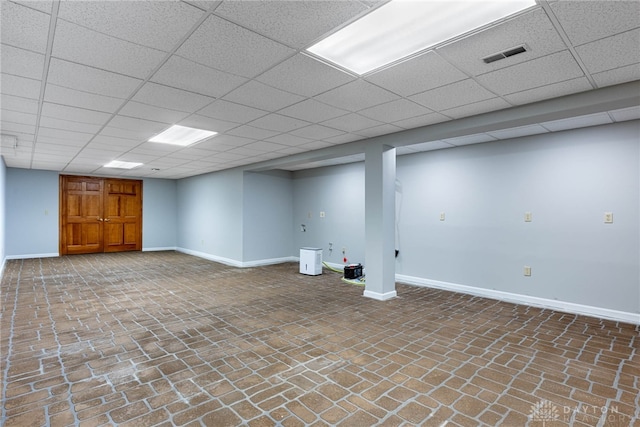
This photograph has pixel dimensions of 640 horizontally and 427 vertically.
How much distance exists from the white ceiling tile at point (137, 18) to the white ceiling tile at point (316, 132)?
222 cm

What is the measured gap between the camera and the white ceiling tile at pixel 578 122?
12.1 ft

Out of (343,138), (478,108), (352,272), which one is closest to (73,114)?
(343,138)

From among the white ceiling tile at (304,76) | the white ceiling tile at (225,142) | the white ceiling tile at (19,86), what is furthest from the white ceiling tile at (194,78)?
the white ceiling tile at (225,142)

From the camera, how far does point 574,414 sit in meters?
2.03

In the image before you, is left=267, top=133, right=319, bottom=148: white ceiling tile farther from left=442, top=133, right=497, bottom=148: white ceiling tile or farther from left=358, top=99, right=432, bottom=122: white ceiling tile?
left=442, top=133, right=497, bottom=148: white ceiling tile

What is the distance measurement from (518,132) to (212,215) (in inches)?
274

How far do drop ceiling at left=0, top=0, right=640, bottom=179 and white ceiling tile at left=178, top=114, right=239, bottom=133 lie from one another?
0.04 feet

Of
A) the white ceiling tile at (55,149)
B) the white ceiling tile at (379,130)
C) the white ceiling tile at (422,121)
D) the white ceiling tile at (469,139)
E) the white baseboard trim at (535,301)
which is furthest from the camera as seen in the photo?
the white ceiling tile at (55,149)

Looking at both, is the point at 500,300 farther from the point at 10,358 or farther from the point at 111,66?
the point at 10,358

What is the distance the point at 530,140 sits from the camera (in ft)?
14.9

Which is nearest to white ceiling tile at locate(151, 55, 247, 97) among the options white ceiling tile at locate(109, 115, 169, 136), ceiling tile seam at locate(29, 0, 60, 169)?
ceiling tile seam at locate(29, 0, 60, 169)

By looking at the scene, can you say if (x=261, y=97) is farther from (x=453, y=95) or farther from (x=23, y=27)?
(x=453, y=95)

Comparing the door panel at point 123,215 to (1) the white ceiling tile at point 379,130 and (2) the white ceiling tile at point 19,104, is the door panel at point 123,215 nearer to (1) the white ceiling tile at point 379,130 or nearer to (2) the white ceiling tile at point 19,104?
(2) the white ceiling tile at point 19,104

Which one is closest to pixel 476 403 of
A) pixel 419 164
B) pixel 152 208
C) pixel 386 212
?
pixel 386 212
